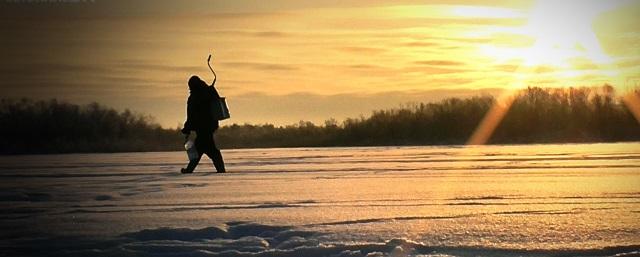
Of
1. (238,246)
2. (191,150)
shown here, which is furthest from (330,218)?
(191,150)

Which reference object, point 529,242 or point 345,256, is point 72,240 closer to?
point 345,256

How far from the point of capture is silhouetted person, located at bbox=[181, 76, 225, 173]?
13.1 metres

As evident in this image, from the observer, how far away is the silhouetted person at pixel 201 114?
Answer: 13.1 meters

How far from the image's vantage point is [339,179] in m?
11.3

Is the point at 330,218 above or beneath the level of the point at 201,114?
beneath

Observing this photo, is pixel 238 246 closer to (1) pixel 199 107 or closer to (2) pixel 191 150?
(1) pixel 199 107

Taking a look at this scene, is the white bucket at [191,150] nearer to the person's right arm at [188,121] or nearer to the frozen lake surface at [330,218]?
the person's right arm at [188,121]

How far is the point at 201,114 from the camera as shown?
13180 mm

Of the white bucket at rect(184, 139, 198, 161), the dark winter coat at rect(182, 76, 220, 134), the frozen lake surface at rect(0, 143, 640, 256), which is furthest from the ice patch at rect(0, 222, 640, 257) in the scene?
the white bucket at rect(184, 139, 198, 161)

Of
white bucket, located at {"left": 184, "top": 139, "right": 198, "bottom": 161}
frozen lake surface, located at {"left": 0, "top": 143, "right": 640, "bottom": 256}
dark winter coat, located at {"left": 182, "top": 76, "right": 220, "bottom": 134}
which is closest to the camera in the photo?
frozen lake surface, located at {"left": 0, "top": 143, "right": 640, "bottom": 256}

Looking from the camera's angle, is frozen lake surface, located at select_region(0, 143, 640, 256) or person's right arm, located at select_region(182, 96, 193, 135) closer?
frozen lake surface, located at select_region(0, 143, 640, 256)

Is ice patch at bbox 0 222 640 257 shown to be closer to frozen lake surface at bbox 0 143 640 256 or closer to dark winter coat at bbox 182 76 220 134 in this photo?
frozen lake surface at bbox 0 143 640 256

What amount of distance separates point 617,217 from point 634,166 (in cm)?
792

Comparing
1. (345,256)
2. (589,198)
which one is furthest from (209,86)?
(345,256)
